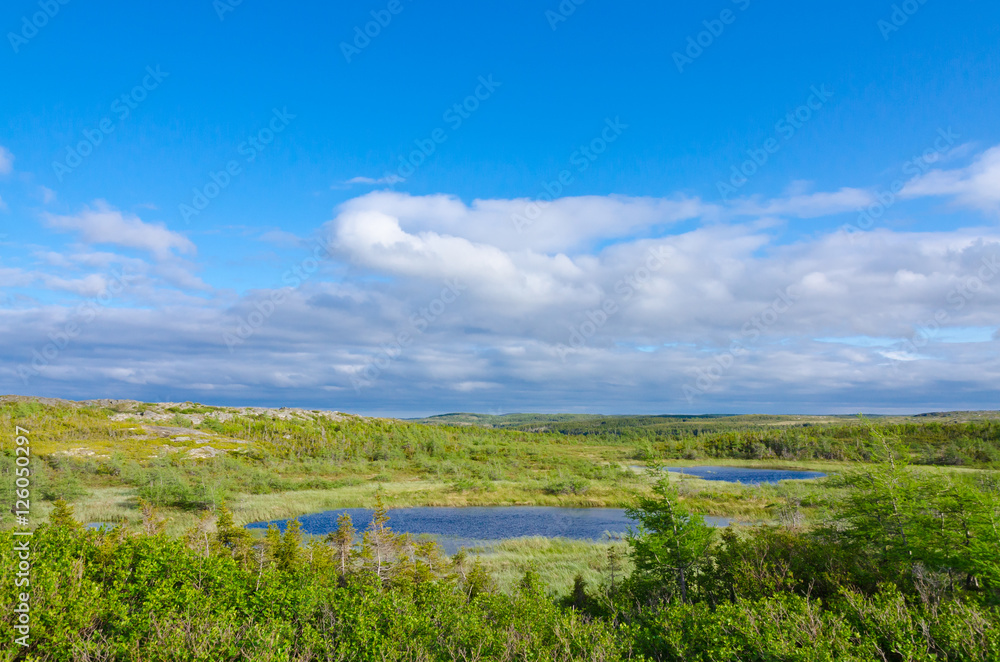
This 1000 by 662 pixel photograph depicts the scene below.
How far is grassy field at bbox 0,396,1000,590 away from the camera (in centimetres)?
4859

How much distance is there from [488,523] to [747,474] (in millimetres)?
72928

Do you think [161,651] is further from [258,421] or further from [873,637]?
[258,421]

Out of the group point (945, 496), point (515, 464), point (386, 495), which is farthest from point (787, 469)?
point (945, 496)

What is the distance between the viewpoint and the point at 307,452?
114 metres

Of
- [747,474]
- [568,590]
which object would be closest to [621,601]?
[568,590]

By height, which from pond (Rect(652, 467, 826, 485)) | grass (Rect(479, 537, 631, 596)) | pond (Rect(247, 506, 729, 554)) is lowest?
pond (Rect(652, 467, 826, 485))

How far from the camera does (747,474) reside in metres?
103

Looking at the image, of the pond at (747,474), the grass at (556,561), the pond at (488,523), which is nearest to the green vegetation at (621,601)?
the grass at (556,561)

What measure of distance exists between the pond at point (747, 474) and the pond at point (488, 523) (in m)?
44.8

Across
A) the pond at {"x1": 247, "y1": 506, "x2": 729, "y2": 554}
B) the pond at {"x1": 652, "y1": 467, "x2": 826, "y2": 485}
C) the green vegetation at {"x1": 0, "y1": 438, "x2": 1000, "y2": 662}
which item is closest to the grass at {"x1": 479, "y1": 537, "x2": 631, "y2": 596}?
the pond at {"x1": 247, "y1": 506, "x2": 729, "y2": 554}

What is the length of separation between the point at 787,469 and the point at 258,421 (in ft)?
446

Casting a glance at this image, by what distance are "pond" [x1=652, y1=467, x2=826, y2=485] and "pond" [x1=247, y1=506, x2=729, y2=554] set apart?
44.8 m

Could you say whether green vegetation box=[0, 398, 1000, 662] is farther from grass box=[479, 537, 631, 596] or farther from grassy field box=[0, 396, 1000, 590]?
grassy field box=[0, 396, 1000, 590]

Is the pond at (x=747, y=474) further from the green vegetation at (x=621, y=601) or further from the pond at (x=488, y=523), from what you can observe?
the green vegetation at (x=621, y=601)
